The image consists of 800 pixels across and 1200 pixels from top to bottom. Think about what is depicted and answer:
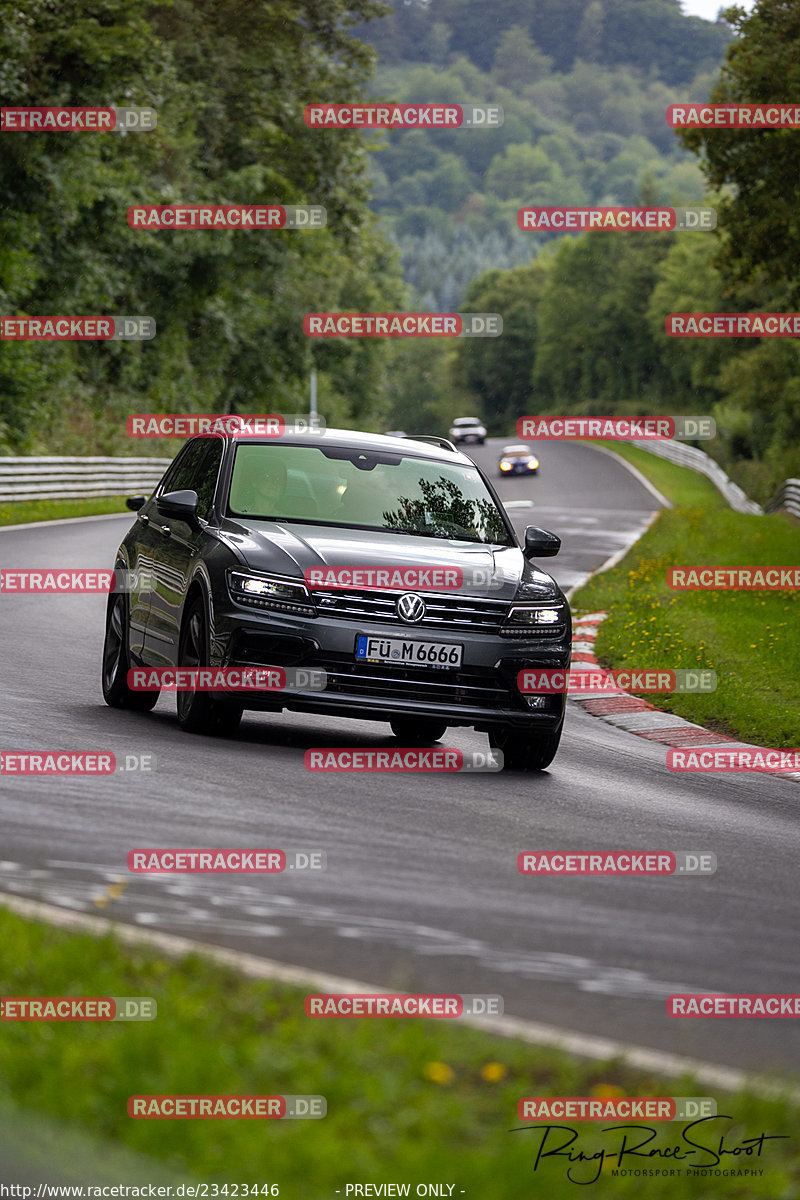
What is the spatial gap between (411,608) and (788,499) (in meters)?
34.0

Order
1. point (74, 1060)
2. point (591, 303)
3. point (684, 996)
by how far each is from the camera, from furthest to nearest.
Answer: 1. point (591, 303)
2. point (684, 996)
3. point (74, 1060)

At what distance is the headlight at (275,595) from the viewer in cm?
906

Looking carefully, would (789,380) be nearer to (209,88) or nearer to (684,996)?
(209,88)

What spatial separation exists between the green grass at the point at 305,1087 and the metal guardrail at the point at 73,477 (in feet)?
93.8

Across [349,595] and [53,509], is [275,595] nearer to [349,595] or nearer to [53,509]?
[349,595]

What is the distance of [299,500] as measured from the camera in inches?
398

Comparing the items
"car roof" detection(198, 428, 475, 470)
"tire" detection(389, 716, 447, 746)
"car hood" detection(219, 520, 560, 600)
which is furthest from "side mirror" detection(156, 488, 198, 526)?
"tire" detection(389, 716, 447, 746)

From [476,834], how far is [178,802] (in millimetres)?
1261

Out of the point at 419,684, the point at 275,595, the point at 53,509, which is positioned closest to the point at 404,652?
the point at 419,684

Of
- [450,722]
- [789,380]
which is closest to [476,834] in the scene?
[450,722]

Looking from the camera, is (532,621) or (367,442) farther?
(367,442)

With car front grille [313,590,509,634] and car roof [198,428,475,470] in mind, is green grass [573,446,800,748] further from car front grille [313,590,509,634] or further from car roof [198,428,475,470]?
car front grille [313,590,509,634]

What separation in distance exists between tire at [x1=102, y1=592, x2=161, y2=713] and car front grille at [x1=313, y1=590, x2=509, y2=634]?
6.81ft

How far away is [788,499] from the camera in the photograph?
41750mm
